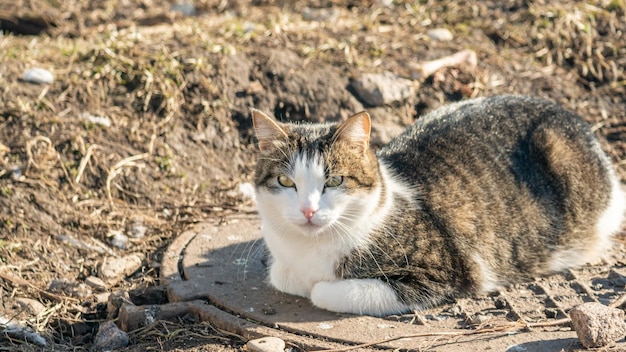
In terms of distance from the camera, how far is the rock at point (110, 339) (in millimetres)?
3686

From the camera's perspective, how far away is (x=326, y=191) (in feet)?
11.7

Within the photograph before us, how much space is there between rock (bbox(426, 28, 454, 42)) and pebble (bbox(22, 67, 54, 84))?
2851 mm

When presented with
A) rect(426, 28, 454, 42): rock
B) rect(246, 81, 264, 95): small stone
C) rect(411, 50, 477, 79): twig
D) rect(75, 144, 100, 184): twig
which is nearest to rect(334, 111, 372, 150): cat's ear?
rect(75, 144, 100, 184): twig

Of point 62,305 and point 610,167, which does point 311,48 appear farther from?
point 62,305

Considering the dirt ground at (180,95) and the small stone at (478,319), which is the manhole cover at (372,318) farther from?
the dirt ground at (180,95)

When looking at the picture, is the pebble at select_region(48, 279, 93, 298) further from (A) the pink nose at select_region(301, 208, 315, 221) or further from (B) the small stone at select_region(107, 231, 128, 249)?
(A) the pink nose at select_region(301, 208, 315, 221)

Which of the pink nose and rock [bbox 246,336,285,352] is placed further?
the pink nose

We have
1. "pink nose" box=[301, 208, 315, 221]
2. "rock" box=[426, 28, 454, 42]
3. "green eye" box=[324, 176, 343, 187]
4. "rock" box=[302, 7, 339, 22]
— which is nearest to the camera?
"pink nose" box=[301, 208, 315, 221]

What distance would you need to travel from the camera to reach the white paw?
3.89 meters

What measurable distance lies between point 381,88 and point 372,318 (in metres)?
2.49

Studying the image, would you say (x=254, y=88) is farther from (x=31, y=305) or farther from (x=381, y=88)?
(x=31, y=305)

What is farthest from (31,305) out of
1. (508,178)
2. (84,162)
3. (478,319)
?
(508,178)

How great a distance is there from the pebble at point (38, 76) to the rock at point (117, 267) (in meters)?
1.49

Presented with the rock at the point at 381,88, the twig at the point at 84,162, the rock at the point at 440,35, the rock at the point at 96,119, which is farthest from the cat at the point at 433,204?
the rock at the point at 440,35
